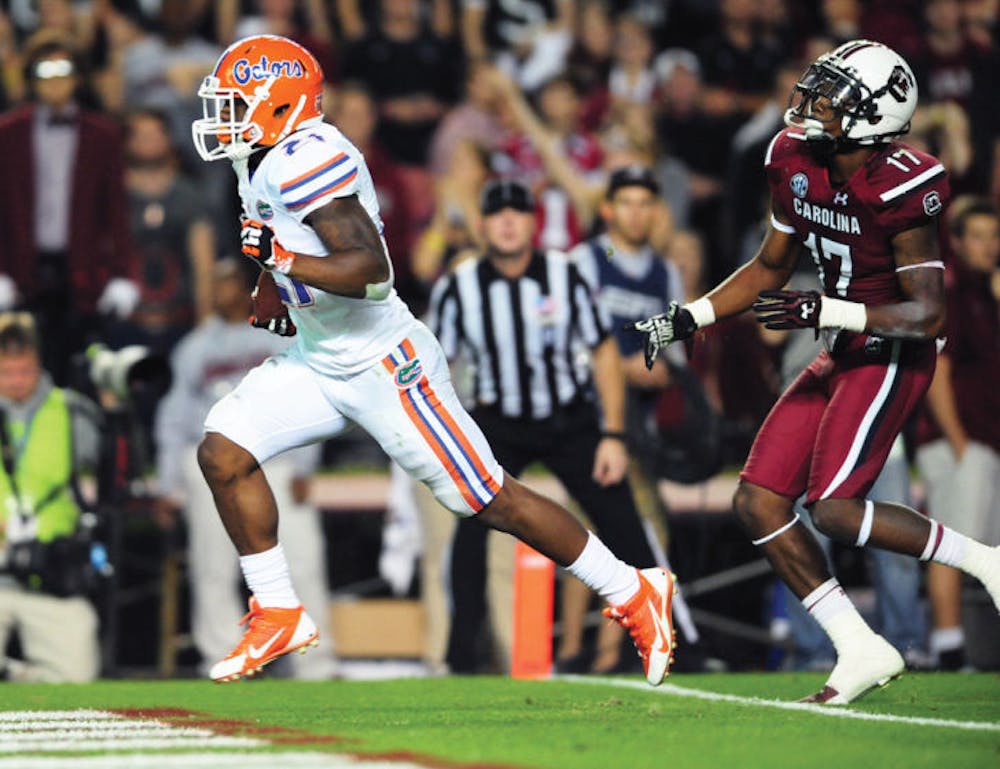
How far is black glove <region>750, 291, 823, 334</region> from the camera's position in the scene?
523 centimetres

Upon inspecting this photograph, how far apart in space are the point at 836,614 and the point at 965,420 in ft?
8.86

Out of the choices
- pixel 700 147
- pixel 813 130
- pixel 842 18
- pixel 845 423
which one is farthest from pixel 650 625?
pixel 842 18

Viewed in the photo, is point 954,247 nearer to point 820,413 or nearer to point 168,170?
point 820,413

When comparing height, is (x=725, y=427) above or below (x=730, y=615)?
above

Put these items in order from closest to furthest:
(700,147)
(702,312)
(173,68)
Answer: (702,312), (173,68), (700,147)

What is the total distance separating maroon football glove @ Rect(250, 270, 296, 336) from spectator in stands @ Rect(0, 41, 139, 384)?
2.77 metres

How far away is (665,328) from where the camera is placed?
18.2 ft

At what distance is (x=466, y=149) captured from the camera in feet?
29.9

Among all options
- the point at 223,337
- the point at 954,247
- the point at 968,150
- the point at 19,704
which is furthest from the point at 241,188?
the point at 968,150

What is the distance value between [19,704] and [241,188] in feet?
5.31

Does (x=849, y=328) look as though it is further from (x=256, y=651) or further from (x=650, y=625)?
(x=256, y=651)

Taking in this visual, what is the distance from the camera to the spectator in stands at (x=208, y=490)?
8.04 m

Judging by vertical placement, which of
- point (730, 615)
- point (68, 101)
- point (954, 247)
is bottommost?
point (730, 615)

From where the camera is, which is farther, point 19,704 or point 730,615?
point 730,615
